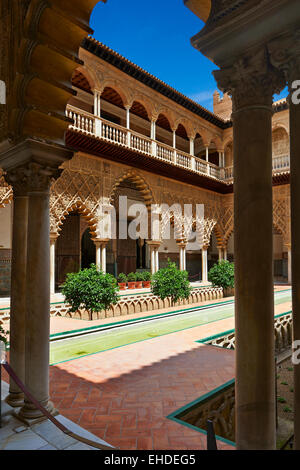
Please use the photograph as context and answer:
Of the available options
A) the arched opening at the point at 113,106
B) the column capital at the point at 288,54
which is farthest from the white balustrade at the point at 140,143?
the column capital at the point at 288,54

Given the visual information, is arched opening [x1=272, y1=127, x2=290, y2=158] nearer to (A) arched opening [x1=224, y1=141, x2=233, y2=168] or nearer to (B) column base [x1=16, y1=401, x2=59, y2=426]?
(A) arched opening [x1=224, y1=141, x2=233, y2=168]

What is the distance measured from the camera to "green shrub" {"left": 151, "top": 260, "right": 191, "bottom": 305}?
12094 millimetres

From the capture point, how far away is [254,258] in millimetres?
2055

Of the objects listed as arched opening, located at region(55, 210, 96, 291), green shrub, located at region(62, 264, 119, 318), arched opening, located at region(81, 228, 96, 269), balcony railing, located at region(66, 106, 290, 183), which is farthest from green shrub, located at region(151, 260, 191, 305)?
arched opening, located at region(81, 228, 96, 269)

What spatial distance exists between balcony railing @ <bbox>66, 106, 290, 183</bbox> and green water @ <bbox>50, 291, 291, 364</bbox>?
5995mm

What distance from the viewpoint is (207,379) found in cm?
448

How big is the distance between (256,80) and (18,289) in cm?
317

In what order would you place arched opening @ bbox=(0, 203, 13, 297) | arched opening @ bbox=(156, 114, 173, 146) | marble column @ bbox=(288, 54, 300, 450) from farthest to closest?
1. arched opening @ bbox=(156, 114, 173, 146)
2. arched opening @ bbox=(0, 203, 13, 297)
3. marble column @ bbox=(288, 54, 300, 450)

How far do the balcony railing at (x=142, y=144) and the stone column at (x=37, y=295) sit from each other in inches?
251

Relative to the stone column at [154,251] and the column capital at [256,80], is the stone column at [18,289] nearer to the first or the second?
the column capital at [256,80]

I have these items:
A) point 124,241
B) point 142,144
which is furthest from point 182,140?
point 124,241

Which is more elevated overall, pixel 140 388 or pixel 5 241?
pixel 5 241

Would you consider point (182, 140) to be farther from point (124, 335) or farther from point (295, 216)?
point (295, 216)

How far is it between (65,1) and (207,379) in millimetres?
4768
